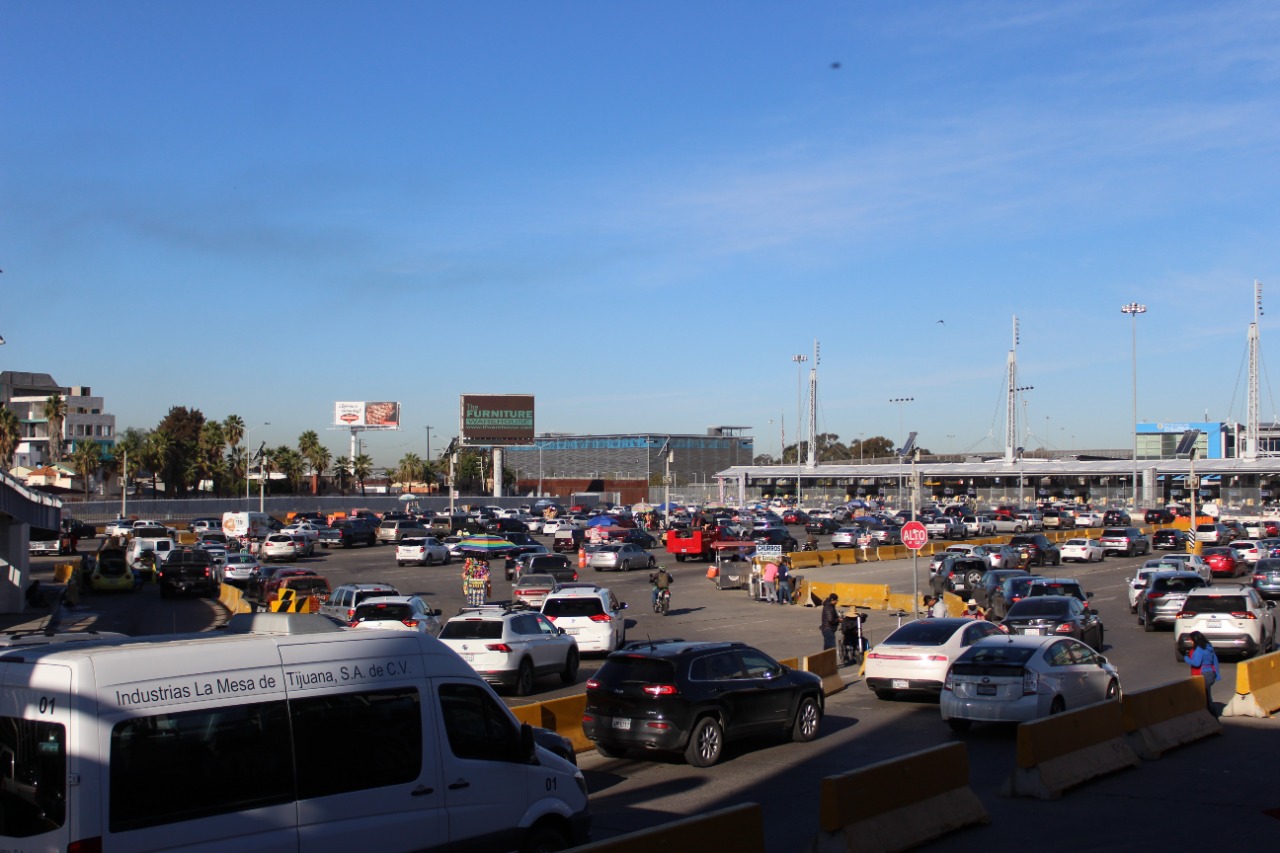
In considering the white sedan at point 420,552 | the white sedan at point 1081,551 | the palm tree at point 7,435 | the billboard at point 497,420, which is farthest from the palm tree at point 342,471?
the white sedan at point 1081,551

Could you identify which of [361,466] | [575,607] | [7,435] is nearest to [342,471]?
[361,466]

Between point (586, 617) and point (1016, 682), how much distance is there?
12.1 m

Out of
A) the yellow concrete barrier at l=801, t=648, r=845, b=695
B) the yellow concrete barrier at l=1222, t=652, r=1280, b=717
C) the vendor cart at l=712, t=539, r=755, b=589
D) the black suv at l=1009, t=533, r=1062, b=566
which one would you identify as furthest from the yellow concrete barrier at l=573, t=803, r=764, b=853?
the black suv at l=1009, t=533, r=1062, b=566

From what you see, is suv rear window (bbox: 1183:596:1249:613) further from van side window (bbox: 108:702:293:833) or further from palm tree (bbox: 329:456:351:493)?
palm tree (bbox: 329:456:351:493)

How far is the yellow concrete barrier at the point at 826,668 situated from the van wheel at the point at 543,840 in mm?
11397

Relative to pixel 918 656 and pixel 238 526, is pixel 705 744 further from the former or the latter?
pixel 238 526

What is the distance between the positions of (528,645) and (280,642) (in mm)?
13081

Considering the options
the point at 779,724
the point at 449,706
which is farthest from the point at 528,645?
the point at 449,706

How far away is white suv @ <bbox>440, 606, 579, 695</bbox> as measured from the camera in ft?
64.6

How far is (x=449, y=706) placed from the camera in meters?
8.27

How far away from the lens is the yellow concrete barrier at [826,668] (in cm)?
2003

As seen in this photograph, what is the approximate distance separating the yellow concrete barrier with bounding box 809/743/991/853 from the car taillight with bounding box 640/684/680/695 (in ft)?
11.8

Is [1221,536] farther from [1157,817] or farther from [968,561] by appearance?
[1157,817]

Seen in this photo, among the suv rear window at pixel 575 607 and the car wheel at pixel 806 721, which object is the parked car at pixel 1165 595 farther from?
the car wheel at pixel 806 721
